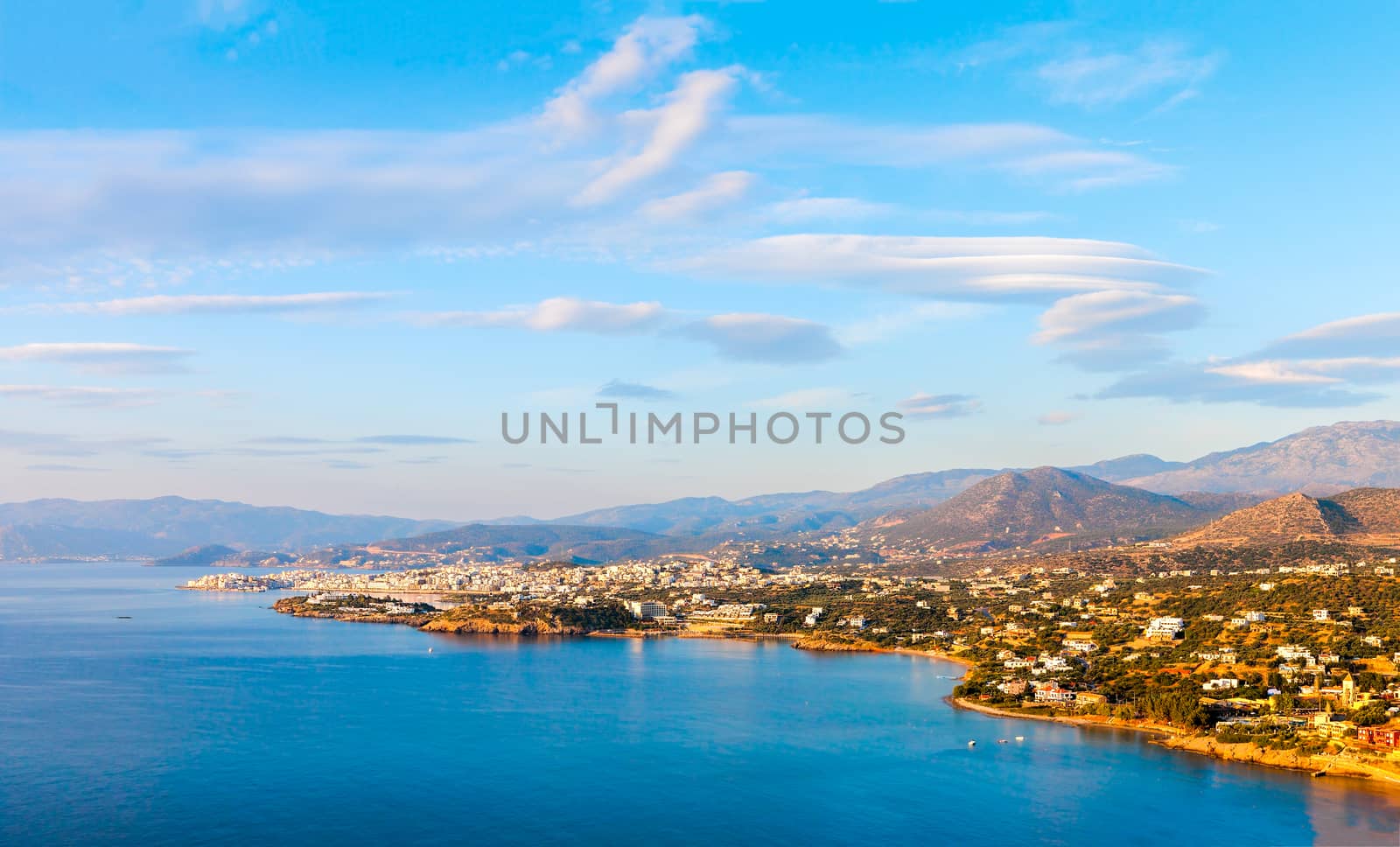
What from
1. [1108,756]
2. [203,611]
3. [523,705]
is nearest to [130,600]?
[203,611]

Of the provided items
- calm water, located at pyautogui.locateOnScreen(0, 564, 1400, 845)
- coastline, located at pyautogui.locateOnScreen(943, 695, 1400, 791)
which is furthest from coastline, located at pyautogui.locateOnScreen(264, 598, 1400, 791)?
calm water, located at pyautogui.locateOnScreen(0, 564, 1400, 845)

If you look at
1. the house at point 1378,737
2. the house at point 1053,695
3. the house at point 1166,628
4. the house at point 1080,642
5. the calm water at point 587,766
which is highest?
the house at point 1166,628

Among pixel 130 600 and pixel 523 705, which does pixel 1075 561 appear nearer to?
pixel 523 705

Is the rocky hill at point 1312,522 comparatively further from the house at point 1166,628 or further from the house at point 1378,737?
the house at point 1378,737

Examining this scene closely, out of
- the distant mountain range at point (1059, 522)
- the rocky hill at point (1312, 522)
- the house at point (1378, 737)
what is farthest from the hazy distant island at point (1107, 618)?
the distant mountain range at point (1059, 522)

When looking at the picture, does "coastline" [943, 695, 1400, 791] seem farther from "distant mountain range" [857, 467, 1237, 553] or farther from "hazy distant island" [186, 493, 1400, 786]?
"distant mountain range" [857, 467, 1237, 553]

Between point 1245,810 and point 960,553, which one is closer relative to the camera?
point 1245,810

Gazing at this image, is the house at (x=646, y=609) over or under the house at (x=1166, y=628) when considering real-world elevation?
under

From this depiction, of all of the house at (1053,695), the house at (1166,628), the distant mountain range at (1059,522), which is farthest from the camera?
the distant mountain range at (1059,522)
